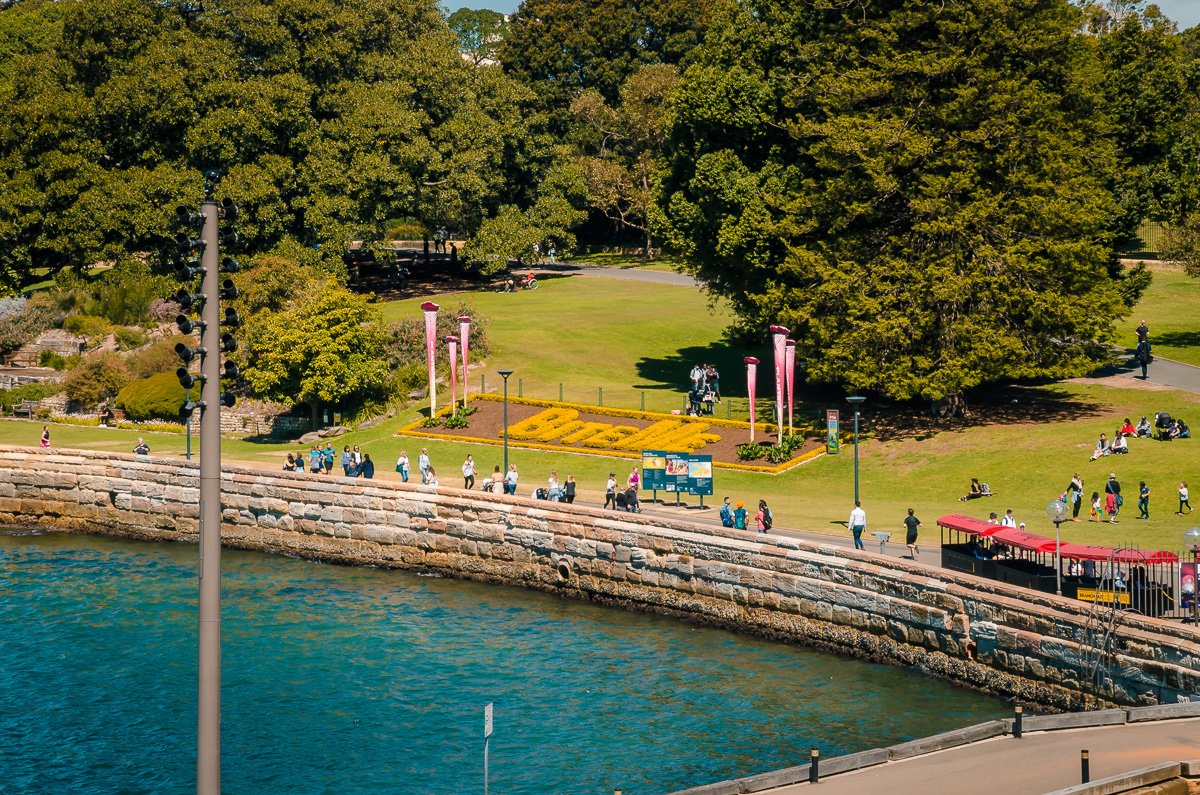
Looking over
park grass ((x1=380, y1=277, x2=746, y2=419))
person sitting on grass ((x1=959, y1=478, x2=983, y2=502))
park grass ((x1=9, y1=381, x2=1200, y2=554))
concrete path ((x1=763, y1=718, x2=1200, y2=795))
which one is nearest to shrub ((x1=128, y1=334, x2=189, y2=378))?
park grass ((x1=9, y1=381, x2=1200, y2=554))

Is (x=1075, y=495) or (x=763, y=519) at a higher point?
(x=1075, y=495)

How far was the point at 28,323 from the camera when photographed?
6284 cm

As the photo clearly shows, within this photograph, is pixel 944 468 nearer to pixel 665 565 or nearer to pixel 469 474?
pixel 665 565

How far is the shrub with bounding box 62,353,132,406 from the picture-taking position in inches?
2206

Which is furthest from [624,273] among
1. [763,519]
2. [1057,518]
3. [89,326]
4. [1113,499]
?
[1057,518]

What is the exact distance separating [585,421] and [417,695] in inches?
886

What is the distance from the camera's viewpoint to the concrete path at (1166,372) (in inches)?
1890

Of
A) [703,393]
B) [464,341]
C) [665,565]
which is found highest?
[464,341]

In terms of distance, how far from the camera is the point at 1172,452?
37875 millimetres

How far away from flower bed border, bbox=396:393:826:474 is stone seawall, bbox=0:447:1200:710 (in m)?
7.62

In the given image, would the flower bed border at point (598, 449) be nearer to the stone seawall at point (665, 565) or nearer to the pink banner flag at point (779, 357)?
the pink banner flag at point (779, 357)

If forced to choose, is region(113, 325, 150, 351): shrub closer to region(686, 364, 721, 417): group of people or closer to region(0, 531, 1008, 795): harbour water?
region(0, 531, 1008, 795): harbour water

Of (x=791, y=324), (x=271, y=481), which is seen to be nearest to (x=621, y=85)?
(x=791, y=324)

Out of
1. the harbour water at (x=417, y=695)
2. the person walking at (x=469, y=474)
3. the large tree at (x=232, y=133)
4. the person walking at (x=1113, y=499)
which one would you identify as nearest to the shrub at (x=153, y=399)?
the large tree at (x=232, y=133)
